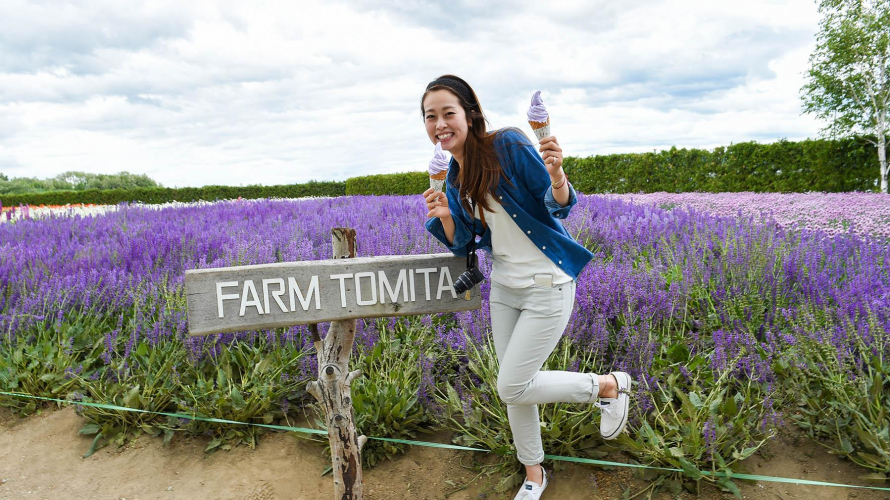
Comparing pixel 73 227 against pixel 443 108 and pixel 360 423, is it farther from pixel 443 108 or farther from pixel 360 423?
pixel 443 108

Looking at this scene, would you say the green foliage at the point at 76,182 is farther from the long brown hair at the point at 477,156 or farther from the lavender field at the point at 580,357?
the long brown hair at the point at 477,156

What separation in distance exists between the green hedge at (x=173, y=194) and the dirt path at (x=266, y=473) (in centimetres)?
1927

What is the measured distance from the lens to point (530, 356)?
1.88 m

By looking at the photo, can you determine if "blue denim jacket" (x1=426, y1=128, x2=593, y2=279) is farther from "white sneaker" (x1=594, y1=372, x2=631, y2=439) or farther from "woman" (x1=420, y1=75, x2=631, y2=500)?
"white sneaker" (x1=594, y1=372, x2=631, y2=439)

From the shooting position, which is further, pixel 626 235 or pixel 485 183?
pixel 626 235

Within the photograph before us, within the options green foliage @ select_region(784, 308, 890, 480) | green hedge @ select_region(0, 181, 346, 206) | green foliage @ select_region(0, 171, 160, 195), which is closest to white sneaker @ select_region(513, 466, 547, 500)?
green foliage @ select_region(784, 308, 890, 480)

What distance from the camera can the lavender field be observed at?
2.26 metres

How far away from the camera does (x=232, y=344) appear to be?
3014 millimetres

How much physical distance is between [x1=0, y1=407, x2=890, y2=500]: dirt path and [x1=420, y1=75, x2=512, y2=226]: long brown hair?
1.21 meters

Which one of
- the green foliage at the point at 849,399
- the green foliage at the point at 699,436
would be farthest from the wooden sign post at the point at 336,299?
the green foliage at the point at 849,399

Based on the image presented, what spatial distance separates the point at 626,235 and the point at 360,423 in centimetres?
318

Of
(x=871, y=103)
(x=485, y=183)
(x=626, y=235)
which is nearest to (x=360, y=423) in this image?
(x=485, y=183)

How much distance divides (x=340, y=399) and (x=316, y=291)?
1.42ft

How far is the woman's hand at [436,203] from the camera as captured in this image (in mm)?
1913
